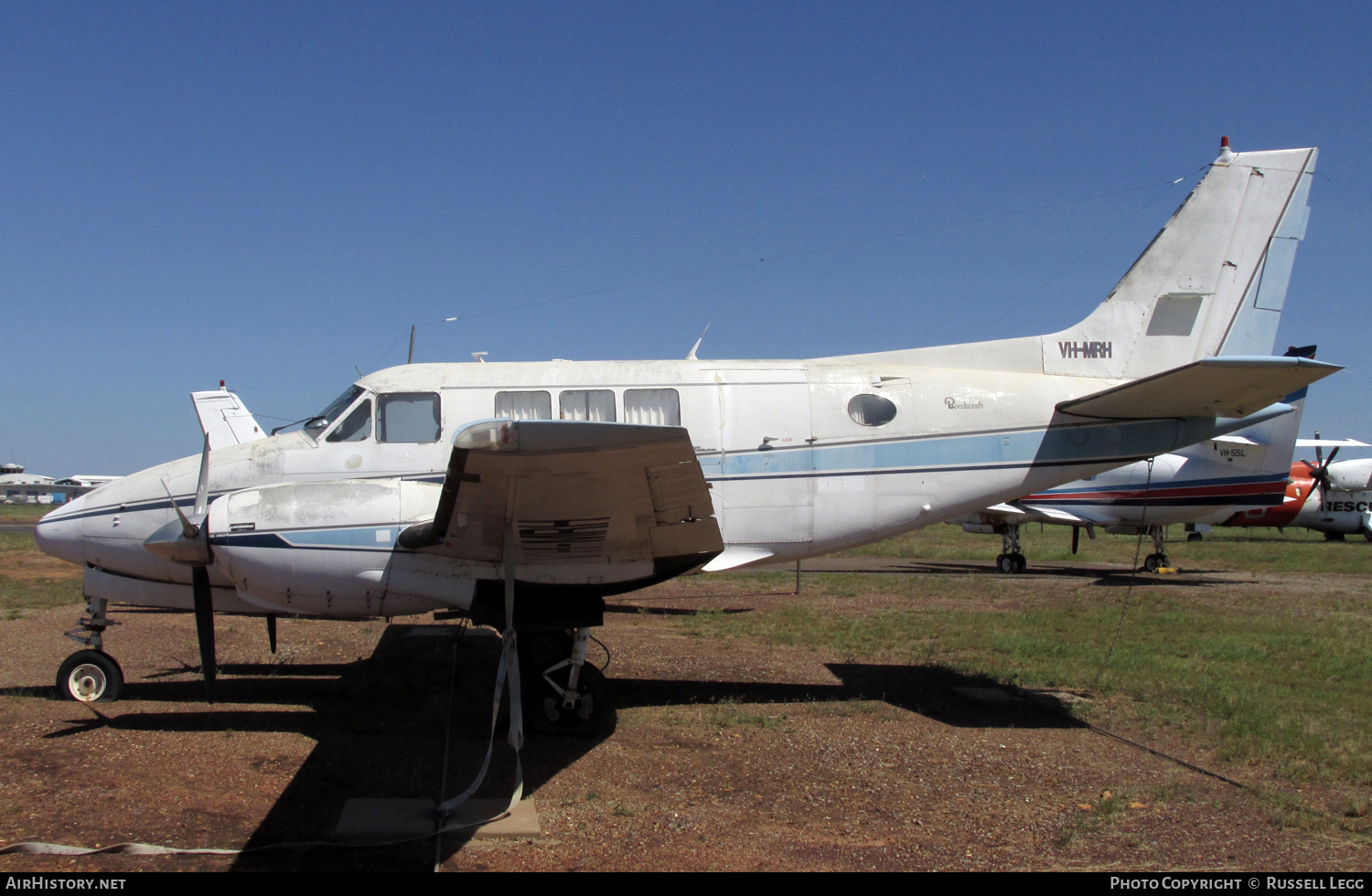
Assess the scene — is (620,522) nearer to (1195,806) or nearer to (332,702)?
(332,702)

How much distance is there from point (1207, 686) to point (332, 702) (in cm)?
923

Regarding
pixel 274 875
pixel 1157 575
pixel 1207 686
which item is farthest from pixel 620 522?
pixel 1157 575

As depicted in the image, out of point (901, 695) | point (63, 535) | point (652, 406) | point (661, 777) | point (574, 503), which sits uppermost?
point (652, 406)

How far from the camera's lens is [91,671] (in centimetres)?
809

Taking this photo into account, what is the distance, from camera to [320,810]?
18.8 ft

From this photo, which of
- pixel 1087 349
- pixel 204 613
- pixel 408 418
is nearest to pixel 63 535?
pixel 204 613

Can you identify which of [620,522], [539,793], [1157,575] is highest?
[620,522]

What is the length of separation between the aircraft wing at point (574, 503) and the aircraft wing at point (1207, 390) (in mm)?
4173

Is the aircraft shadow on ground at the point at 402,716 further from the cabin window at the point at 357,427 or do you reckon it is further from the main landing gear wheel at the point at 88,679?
the cabin window at the point at 357,427

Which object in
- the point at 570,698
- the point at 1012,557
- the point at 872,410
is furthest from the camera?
the point at 1012,557

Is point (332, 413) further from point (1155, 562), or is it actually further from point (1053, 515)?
point (1155, 562)

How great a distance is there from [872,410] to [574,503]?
11.5 feet

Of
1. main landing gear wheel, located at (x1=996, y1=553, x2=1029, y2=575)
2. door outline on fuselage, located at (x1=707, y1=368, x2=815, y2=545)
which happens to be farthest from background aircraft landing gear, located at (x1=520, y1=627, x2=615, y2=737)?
main landing gear wheel, located at (x1=996, y1=553, x2=1029, y2=575)

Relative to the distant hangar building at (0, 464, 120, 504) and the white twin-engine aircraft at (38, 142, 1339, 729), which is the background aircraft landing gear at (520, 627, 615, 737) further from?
the distant hangar building at (0, 464, 120, 504)
